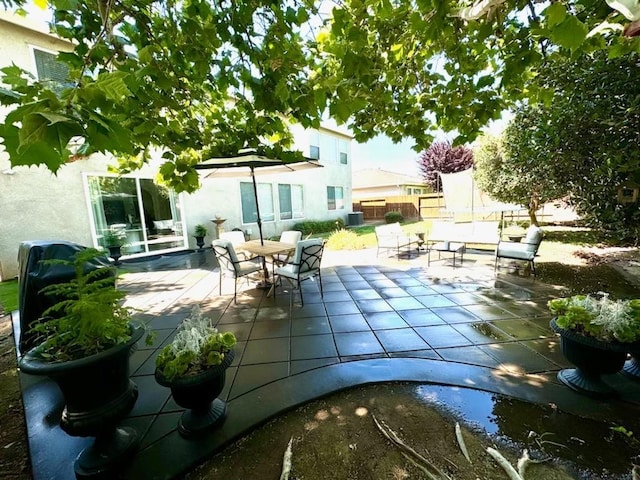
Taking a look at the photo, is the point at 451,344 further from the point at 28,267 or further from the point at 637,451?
the point at 28,267

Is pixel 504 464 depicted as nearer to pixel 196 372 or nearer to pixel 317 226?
pixel 196 372

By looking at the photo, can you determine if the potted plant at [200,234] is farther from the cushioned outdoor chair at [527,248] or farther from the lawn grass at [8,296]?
the cushioned outdoor chair at [527,248]

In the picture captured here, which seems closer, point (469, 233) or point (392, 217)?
point (469, 233)

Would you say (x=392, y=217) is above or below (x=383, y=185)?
below

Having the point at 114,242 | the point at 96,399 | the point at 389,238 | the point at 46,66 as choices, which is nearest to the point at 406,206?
the point at 389,238

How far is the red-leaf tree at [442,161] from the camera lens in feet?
69.2

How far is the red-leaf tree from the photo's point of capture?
21.1 metres

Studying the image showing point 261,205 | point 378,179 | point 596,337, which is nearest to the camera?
point 596,337

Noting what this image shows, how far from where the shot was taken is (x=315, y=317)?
3.67 meters

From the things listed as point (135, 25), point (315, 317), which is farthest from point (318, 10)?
point (315, 317)

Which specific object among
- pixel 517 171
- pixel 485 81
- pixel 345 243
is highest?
pixel 485 81

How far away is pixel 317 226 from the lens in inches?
505

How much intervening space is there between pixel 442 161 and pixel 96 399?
2394 centimetres

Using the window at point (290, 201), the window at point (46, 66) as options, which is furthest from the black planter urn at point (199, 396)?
the window at point (290, 201)
